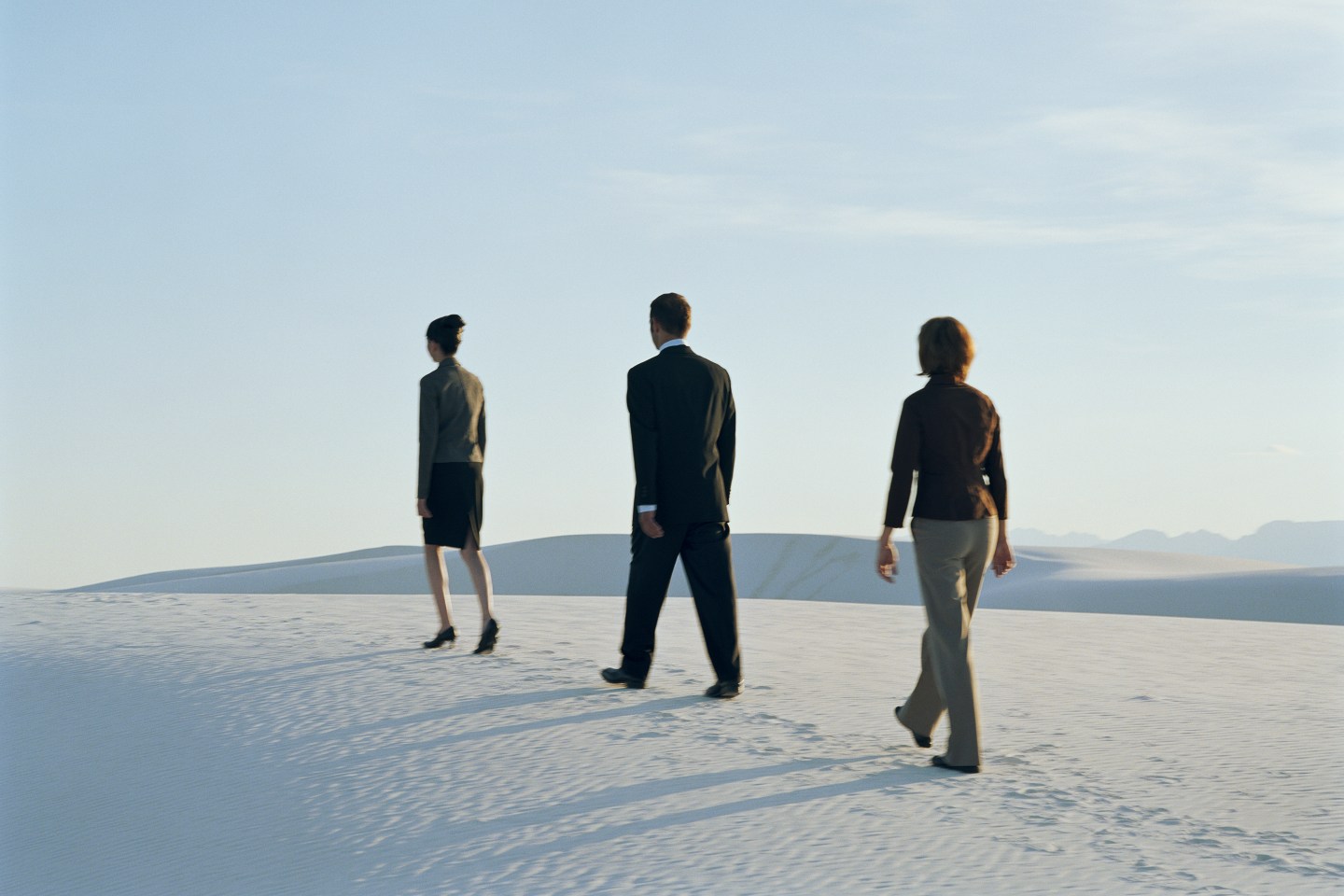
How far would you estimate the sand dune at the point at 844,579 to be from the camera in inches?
677

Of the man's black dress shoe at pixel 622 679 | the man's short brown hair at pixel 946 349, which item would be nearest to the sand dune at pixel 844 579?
the man's black dress shoe at pixel 622 679

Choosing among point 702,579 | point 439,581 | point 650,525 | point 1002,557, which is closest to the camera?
point 1002,557

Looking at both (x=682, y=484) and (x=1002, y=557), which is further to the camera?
(x=682, y=484)

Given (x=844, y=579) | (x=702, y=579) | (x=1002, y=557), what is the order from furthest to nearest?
(x=844, y=579), (x=702, y=579), (x=1002, y=557)

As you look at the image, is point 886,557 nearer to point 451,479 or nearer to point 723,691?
point 723,691

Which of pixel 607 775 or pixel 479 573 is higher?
pixel 479 573

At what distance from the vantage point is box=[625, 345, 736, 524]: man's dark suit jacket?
226 inches

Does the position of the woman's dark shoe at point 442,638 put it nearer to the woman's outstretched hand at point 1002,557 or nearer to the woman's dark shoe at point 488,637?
the woman's dark shoe at point 488,637

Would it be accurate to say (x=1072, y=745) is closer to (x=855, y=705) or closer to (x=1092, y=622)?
(x=855, y=705)

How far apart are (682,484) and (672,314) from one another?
2.56ft

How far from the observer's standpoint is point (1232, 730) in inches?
231

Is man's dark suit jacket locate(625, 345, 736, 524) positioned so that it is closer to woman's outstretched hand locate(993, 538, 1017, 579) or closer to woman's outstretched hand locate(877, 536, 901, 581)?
woman's outstretched hand locate(877, 536, 901, 581)

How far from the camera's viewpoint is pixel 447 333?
6902 mm

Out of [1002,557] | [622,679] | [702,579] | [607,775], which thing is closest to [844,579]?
[622,679]
